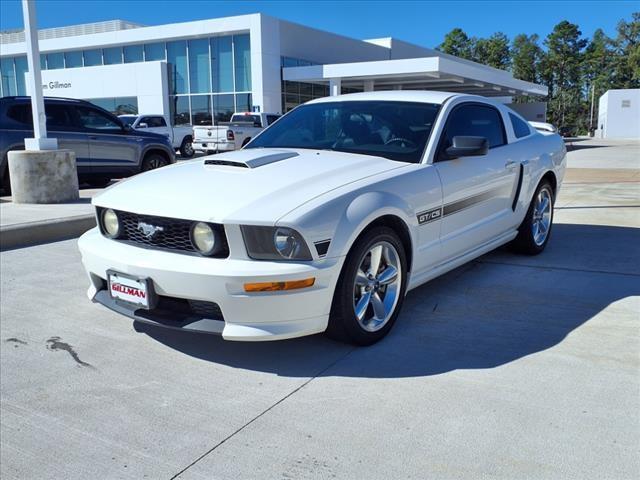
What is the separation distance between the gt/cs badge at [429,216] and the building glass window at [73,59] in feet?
138

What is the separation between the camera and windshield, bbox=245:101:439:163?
4.46 m

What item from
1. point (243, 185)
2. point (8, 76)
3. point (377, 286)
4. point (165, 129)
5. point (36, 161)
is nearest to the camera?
point (243, 185)

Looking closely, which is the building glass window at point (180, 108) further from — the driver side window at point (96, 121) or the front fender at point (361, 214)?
the front fender at point (361, 214)

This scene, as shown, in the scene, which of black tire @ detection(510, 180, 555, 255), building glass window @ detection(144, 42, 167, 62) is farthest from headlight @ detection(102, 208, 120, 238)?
building glass window @ detection(144, 42, 167, 62)

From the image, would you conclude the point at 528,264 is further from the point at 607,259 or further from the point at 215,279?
the point at 215,279

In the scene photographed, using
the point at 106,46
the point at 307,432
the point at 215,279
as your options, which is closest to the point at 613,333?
the point at 307,432

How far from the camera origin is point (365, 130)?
184 inches

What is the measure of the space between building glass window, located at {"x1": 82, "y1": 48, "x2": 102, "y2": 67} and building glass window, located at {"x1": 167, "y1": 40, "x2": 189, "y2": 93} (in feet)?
22.6

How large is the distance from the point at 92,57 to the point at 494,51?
64802mm

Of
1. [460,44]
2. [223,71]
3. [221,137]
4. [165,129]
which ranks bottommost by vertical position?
[221,137]

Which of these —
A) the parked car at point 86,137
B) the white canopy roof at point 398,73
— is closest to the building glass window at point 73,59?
the white canopy roof at point 398,73

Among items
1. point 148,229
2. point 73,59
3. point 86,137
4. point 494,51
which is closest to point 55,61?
point 73,59

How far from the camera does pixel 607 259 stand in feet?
19.8

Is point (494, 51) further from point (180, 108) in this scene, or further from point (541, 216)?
point (541, 216)
